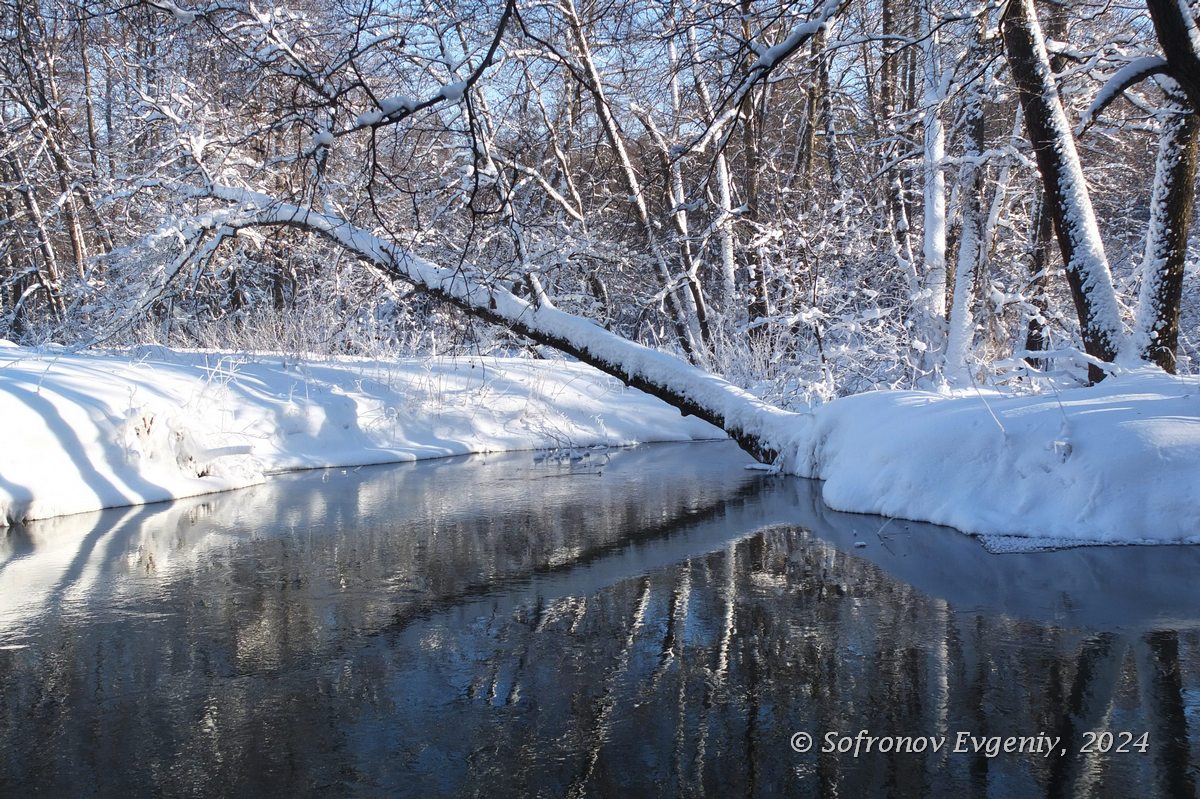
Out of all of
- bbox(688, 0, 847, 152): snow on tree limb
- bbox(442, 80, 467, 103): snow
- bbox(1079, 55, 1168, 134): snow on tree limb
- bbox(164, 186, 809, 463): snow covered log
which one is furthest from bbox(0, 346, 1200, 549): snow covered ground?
bbox(442, 80, 467, 103): snow

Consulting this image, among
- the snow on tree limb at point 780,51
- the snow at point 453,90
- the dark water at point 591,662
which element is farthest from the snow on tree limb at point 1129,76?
the snow at point 453,90

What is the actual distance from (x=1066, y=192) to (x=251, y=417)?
383 inches

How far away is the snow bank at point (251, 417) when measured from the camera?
392 inches

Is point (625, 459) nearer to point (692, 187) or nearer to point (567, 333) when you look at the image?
point (567, 333)


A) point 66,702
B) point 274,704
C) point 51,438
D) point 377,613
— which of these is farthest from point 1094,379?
point 51,438

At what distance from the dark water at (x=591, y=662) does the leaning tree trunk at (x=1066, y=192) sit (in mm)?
2982

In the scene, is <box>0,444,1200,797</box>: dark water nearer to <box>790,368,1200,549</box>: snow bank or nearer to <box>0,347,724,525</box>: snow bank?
<box>790,368,1200,549</box>: snow bank

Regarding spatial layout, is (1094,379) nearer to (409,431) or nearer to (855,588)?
(855,588)

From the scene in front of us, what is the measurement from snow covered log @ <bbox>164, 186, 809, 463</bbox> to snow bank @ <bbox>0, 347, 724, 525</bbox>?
2243mm

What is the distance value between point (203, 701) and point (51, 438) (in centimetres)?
695

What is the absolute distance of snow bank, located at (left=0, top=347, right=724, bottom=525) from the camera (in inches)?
392

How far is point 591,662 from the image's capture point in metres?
4.49

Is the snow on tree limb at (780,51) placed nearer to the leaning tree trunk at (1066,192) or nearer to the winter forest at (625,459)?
the winter forest at (625,459)

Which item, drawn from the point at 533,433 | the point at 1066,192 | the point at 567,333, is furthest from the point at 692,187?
the point at 1066,192
